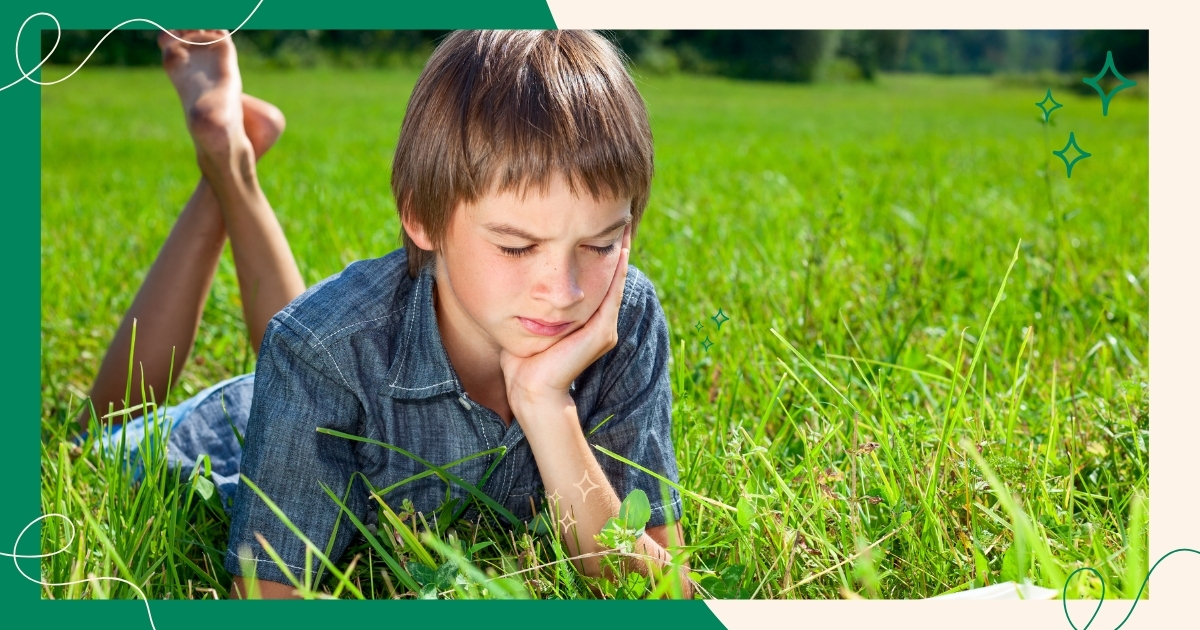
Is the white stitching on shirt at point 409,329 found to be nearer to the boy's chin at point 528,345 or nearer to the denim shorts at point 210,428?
the boy's chin at point 528,345

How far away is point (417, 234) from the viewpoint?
1967 millimetres

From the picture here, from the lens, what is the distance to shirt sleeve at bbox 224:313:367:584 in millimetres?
1860

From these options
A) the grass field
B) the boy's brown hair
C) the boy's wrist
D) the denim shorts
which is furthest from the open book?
the denim shorts

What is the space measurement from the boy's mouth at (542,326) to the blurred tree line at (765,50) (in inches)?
21.7

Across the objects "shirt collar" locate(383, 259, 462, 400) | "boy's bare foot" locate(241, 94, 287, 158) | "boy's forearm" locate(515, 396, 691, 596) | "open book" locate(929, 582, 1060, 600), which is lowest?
"open book" locate(929, 582, 1060, 600)

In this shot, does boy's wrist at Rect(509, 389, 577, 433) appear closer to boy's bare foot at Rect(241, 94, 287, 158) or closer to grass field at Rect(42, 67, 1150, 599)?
grass field at Rect(42, 67, 1150, 599)

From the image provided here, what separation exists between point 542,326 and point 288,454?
50 centimetres

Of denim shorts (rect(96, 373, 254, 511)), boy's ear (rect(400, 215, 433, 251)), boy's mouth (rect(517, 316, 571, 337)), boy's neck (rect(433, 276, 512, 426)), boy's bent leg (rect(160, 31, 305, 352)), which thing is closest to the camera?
boy's mouth (rect(517, 316, 571, 337))

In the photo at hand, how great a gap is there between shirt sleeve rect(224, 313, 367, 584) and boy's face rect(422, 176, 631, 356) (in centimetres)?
30

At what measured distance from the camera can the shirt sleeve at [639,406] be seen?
2008 mm

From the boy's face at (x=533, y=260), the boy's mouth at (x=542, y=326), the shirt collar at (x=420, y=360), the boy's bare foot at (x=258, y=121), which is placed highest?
the boy's bare foot at (x=258, y=121)

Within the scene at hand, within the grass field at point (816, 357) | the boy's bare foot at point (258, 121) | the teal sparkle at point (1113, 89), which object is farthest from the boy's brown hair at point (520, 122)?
the boy's bare foot at point (258, 121)

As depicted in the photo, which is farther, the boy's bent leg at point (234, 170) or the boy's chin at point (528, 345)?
the boy's bent leg at point (234, 170)

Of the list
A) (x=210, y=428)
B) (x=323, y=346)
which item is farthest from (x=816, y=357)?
(x=210, y=428)
